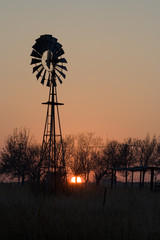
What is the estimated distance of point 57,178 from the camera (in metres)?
28.6

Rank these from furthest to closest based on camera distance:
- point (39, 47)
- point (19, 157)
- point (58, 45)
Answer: point (19, 157), point (58, 45), point (39, 47)

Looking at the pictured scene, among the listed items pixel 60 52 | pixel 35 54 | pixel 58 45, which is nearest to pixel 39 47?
pixel 35 54

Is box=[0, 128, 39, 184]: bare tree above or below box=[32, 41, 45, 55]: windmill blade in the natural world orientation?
below

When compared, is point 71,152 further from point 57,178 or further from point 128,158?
point 57,178

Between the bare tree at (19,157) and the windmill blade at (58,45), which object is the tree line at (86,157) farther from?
the windmill blade at (58,45)

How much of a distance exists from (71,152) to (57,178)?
118 feet

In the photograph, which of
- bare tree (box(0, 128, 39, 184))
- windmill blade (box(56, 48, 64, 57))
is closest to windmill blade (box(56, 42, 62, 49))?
windmill blade (box(56, 48, 64, 57))

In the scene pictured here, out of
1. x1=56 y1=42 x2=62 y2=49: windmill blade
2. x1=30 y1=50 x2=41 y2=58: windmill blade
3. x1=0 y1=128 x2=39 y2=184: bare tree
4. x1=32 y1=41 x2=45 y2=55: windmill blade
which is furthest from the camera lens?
x1=0 y1=128 x2=39 y2=184: bare tree

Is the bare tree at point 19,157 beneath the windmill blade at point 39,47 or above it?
beneath

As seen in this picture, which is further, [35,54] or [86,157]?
[86,157]

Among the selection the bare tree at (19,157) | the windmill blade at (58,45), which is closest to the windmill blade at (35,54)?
the windmill blade at (58,45)

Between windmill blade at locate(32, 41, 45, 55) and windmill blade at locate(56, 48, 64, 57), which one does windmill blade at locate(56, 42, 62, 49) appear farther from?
windmill blade at locate(32, 41, 45, 55)

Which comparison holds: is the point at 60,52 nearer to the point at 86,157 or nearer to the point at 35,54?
the point at 35,54

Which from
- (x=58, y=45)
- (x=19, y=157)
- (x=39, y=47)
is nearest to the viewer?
(x=39, y=47)
